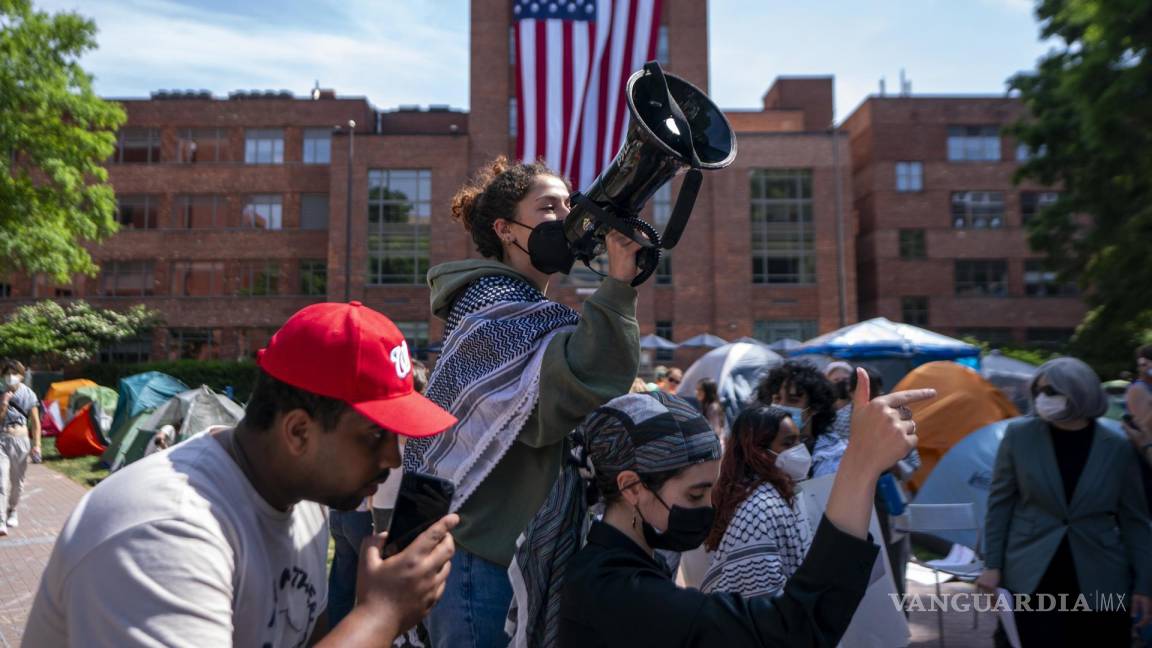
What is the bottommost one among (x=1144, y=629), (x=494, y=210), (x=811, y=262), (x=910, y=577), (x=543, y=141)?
(x=910, y=577)

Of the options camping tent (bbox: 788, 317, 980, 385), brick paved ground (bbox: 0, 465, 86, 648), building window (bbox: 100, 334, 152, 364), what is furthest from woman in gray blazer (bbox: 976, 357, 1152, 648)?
building window (bbox: 100, 334, 152, 364)

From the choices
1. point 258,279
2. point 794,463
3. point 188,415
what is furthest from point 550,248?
point 258,279

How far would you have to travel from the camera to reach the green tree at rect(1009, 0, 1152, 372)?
1720cm

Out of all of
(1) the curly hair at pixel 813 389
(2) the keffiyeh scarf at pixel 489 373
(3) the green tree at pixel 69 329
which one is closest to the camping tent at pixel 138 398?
(1) the curly hair at pixel 813 389

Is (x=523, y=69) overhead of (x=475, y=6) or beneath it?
beneath

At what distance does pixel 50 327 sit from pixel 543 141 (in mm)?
40738

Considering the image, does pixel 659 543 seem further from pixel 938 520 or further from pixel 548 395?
pixel 938 520

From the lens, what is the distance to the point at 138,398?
Answer: 69.9ft

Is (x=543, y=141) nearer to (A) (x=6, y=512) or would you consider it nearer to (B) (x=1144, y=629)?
(B) (x=1144, y=629)

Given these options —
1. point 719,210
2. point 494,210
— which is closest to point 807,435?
point 494,210

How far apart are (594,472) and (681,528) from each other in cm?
30

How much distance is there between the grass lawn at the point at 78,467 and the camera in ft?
59.5

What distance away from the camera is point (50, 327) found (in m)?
42.5

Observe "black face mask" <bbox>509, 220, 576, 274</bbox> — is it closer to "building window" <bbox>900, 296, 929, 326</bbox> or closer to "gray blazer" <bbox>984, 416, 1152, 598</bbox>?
"gray blazer" <bbox>984, 416, 1152, 598</bbox>
